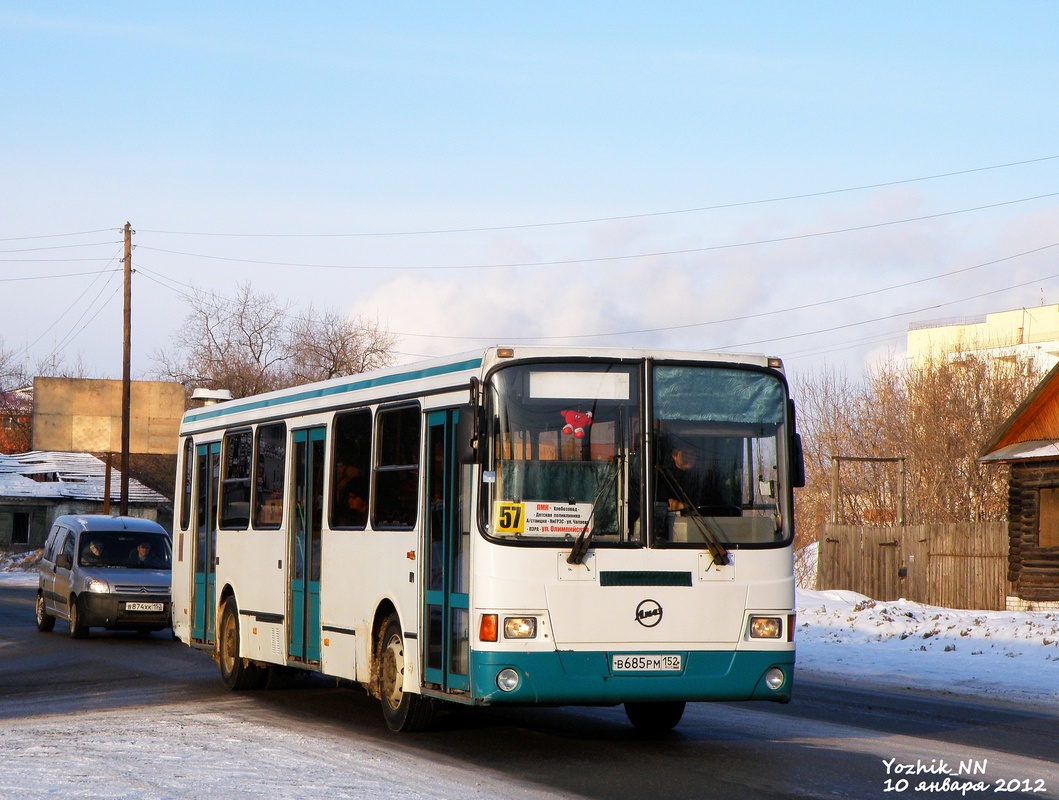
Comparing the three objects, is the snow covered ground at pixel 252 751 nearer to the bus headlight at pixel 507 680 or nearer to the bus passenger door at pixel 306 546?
the bus headlight at pixel 507 680

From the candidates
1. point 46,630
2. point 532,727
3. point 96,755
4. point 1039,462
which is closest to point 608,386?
point 532,727

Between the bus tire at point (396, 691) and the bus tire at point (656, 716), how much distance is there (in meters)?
1.72

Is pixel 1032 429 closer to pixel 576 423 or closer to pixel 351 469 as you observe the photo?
pixel 351 469

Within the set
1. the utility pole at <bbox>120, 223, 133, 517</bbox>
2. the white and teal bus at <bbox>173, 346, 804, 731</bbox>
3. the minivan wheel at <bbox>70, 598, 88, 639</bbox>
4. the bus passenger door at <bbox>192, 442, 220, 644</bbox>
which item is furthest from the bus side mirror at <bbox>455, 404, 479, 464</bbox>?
the utility pole at <bbox>120, 223, 133, 517</bbox>

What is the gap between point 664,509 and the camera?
33.3 ft

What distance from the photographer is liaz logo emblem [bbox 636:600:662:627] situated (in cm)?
1004

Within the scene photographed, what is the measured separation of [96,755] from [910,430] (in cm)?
5224

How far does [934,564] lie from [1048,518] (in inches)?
118

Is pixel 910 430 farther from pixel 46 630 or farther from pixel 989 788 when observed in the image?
pixel 989 788

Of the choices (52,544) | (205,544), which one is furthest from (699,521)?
(52,544)

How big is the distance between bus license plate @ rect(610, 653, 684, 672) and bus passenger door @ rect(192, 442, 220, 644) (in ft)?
24.1

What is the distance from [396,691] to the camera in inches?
449

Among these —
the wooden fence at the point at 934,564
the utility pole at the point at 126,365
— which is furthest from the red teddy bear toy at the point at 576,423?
the utility pole at the point at 126,365

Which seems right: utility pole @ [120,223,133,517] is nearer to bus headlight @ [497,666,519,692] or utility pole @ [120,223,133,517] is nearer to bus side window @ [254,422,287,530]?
bus side window @ [254,422,287,530]
